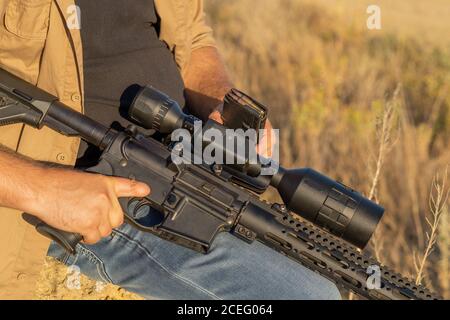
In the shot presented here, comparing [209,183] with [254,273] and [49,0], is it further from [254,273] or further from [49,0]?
[49,0]

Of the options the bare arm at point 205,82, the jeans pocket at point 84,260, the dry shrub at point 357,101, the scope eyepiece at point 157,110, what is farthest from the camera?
the dry shrub at point 357,101

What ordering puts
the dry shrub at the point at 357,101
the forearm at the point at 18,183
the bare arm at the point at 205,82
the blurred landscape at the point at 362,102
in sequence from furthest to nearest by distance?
the dry shrub at the point at 357,101 → the blurred landscape at the point at 362,102 → the bare arm at the point at 205,82 → the forearm at the point at 18,183

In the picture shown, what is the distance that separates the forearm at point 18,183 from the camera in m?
2.49

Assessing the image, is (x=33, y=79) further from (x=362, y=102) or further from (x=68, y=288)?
(x=362, y=102)

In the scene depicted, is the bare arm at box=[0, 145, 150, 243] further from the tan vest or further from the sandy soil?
the sandy soil

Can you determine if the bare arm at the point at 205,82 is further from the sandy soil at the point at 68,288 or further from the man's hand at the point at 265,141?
the sandy soil at the point at 68,288

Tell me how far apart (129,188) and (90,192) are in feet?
0.51

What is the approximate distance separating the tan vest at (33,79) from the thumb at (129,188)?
302mm

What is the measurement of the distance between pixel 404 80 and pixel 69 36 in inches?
228

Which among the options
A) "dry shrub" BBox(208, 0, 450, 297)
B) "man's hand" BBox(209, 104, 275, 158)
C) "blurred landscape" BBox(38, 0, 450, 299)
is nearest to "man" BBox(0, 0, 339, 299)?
"man's hand" BBox(209, 104, 275, 158)

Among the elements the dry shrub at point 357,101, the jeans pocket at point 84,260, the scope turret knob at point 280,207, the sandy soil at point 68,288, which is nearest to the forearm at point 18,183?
the jeans pocket at point 84,260

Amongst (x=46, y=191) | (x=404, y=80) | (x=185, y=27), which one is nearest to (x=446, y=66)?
(x=404, y=80)

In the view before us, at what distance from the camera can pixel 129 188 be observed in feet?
8.57

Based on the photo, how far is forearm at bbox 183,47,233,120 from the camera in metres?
3.40
